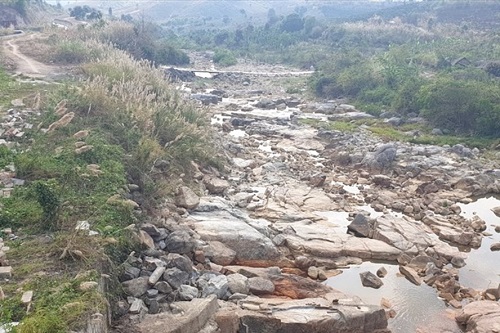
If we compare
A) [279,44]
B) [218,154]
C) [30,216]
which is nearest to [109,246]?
[30,216]

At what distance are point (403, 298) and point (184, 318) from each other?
5632 mm

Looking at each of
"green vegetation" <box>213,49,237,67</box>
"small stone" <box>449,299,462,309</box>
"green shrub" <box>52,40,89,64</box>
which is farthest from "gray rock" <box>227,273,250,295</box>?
"green vegetation" <box>213,49,237,67</box>

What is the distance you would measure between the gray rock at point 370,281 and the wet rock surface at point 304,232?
4cm

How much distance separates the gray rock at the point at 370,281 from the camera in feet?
36.7

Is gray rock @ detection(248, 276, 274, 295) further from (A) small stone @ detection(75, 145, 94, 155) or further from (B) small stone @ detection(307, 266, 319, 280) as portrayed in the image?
(A) small stone @ detection(75, 145, 94, 155)

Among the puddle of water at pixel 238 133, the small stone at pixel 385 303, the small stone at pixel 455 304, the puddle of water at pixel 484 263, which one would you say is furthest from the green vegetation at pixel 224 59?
the small stone at pixel 455 304

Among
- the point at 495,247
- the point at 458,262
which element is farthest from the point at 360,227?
the point at 495,247

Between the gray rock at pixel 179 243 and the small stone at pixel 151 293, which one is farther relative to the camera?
the gray rock at pixel 179 243

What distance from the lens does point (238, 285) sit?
9219 millimetres

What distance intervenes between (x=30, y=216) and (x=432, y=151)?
17.7 m

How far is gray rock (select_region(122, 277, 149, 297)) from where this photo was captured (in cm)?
774

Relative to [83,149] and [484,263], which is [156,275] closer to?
[83,149]

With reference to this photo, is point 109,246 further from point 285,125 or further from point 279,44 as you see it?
point 279,44

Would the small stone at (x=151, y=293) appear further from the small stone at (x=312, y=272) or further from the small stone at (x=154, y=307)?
the small stone at (x=312, y=272)
